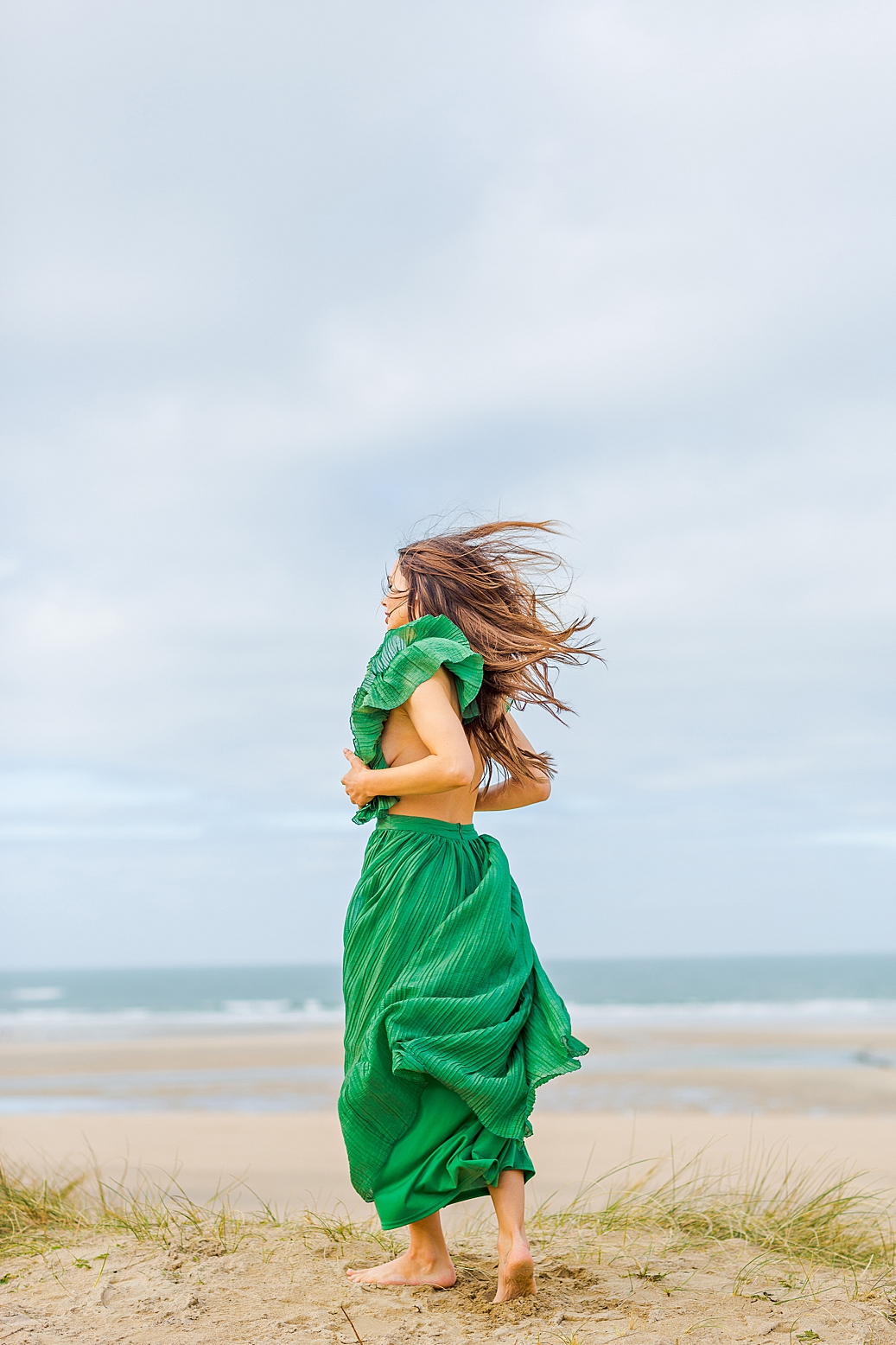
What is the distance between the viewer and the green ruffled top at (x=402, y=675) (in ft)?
11.3

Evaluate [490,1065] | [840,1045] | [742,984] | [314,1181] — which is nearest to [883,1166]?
[314,1181]

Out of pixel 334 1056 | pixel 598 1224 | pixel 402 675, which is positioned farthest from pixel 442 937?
pixel 334 1056

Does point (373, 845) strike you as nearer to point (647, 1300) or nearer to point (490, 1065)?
point (490, 1065)

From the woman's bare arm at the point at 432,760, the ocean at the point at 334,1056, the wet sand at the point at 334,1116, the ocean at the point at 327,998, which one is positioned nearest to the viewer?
the woman's bare arm at the point at 432,760

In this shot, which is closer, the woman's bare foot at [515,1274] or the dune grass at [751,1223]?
the woman's bare foot at [515,1274]

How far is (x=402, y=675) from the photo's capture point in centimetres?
347

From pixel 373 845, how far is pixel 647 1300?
1705mm

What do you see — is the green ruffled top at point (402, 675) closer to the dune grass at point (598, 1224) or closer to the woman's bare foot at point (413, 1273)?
the woman's bare foot at point (413, 1273)

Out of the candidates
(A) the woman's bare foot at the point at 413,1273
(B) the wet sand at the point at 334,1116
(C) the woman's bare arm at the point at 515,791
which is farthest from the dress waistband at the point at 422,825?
(B) the wet sand at the point at 334,1116

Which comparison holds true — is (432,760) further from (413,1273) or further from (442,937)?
(413,1273)

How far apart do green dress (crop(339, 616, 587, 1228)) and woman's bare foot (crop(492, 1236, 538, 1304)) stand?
0.21m

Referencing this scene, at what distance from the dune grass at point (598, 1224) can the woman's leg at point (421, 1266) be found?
54cm

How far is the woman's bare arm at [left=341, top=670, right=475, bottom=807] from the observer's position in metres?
3.31

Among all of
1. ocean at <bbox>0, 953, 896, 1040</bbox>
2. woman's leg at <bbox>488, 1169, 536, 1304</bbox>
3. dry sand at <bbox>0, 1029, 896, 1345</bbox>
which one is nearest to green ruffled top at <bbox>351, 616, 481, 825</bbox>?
woman's leg at <bbox>488, 1169, 536, 1304</bbox>
